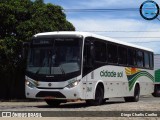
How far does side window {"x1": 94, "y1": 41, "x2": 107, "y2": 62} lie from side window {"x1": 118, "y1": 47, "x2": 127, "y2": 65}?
2215 millimetres

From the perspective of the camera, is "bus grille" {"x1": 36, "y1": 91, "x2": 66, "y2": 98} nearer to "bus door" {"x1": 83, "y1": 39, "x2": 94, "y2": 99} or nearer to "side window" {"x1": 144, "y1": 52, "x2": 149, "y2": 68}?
"bus door" {"x1": 83, "y1": 39, "x2": 94, "y2": 99}

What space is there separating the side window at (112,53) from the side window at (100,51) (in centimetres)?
58

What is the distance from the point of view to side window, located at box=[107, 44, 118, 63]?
23.9 m

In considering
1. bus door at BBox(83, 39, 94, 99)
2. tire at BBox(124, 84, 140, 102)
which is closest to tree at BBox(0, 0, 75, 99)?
tire at BBox(124, 84, 140, 102)

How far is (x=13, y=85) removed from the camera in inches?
1425

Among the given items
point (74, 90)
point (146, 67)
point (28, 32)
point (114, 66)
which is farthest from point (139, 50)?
point (74, 90)

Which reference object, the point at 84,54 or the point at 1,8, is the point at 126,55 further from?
the point at 1,8

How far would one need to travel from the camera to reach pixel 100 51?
22.8m

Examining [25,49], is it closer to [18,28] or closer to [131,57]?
[131,57]

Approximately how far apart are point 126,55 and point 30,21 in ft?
30.4

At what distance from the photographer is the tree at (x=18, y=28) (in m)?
32.0

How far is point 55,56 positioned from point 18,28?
1205cm

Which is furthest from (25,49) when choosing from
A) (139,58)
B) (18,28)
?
(18,28)

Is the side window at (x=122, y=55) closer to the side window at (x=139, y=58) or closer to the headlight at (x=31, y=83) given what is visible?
the side window at (x=139, y=58)
